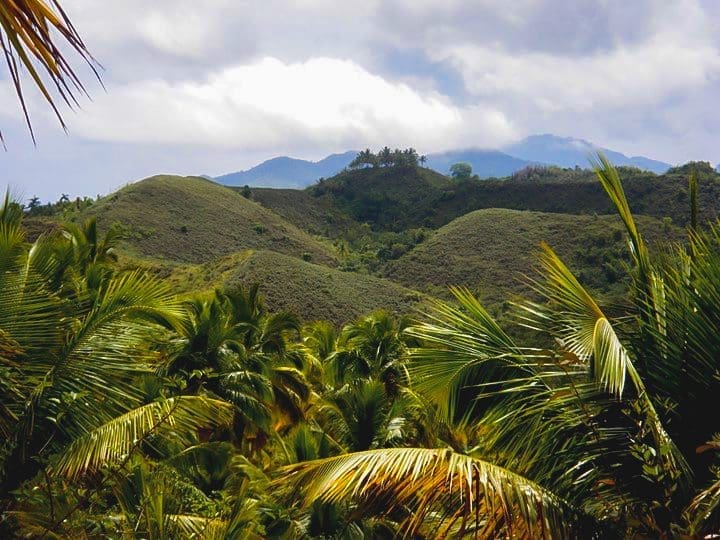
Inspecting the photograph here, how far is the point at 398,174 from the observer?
157 m

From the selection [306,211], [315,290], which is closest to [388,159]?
[306,211]

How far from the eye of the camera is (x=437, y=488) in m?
4.23

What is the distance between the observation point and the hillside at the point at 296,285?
197ft

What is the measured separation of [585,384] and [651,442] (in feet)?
2.04

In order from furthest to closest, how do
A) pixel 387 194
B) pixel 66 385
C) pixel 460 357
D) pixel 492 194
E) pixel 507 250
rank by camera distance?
pixel 387 194 < pixel 492 194 < pixel 507 250 < pixel 66 385 < pixel 460 357

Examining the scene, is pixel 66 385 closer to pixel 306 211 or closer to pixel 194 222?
pixel 194 222

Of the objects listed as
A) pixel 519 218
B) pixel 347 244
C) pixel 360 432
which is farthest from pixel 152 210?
pixel 360 432

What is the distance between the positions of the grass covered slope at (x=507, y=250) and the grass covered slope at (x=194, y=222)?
16513 millimetres

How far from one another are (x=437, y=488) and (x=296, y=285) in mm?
60222

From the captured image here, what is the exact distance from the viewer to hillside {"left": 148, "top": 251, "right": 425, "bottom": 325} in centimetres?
5991

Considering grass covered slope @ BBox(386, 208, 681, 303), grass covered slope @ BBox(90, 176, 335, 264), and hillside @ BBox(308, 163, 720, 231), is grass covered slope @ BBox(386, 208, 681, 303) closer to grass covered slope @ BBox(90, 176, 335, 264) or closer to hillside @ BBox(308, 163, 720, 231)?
hillside @ BBox(308, 163, 720, 231)

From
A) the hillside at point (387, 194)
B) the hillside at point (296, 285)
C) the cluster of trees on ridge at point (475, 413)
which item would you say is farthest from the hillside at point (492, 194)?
the cluster of trees on ridge at point (475, 413)

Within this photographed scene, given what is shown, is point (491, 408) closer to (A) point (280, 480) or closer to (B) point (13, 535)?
(A) point (280, 480)

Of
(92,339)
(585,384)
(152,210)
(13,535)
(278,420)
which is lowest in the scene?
(278,420)
